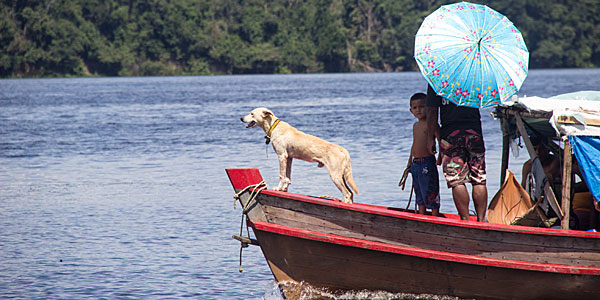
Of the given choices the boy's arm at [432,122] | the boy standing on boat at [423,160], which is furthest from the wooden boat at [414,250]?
the boy's arm at [432,122]

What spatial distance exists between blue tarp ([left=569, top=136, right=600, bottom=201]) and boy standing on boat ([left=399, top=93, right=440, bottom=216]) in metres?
1.42

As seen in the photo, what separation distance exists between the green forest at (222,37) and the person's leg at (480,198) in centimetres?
9725

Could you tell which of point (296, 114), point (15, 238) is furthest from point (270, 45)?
point (15, 238)

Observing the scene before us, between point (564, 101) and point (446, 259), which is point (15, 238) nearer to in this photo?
point (446, 259)

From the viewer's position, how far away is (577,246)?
25.8ft

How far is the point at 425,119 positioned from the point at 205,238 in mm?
5287

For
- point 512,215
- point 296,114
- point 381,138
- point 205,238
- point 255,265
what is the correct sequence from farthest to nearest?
point 296,114 < point 381,138 < point 205,238 < point 255,265 < point 512,215

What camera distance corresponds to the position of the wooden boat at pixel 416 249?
7906mm

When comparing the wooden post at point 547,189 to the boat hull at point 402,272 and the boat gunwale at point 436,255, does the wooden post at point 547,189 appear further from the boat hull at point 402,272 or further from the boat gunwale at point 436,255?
the boat hull at point 402,272

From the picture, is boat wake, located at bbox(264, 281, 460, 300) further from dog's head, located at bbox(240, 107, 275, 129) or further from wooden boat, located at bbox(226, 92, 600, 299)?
dog's head, located at bbox(240, 107, 275, 129)

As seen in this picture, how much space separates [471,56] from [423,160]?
1233 mm

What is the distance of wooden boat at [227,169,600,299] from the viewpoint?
25.9 feet

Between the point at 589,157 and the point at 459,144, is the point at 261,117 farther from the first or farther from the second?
the point at 589,157

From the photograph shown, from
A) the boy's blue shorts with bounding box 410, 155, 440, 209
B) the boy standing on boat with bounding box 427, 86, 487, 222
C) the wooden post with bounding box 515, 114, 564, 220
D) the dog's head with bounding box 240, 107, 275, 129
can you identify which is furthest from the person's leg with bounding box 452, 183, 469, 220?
the dog's head with bounding box 240, 107, 275, 129
